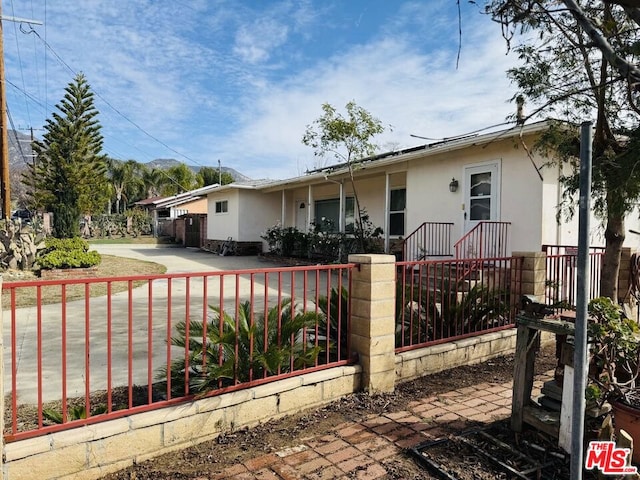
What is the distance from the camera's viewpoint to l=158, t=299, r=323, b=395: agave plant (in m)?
3.04

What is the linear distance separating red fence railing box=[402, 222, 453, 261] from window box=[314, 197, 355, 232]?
162 inches

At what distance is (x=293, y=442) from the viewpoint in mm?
2906

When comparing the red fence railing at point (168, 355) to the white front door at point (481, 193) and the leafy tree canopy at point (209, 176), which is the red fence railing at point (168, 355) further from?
the leafy tree canopy at point (209, 176)

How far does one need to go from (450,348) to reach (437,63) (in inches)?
175

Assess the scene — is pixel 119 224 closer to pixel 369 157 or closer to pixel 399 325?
pixel 369 157

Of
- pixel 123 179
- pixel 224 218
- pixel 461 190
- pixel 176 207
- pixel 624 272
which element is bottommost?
pixel 624 272

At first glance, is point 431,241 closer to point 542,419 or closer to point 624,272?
point 624,272

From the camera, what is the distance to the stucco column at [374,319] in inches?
142

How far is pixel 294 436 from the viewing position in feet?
9.83

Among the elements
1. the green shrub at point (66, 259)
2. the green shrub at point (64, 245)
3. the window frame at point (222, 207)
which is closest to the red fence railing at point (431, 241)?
the green shrub at point (66, 259)

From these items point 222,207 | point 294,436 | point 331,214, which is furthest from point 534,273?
point 222,207

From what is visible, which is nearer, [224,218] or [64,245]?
[64,245]

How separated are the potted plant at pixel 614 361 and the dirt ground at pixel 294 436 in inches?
28.3

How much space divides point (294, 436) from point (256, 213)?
17.0 meters
